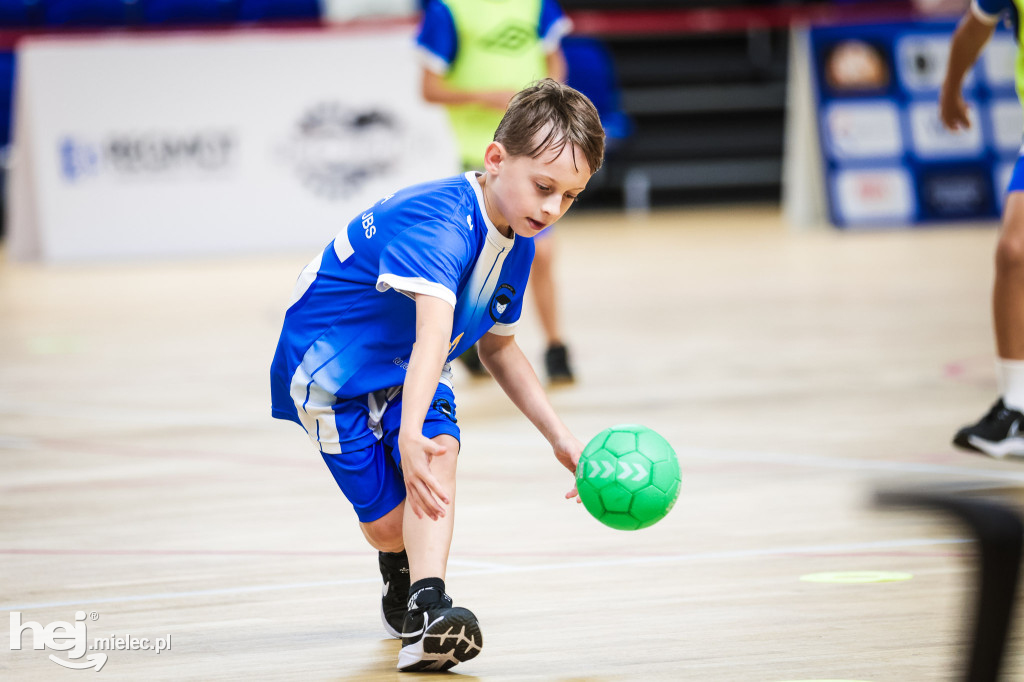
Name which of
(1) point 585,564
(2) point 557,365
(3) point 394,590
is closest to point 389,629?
(3) point 394,590

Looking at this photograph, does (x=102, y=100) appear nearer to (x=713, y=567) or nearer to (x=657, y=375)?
(x=657, y=375)

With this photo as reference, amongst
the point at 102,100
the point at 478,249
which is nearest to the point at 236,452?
the point at 478,249

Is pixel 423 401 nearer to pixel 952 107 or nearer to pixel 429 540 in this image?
pixel 429 540

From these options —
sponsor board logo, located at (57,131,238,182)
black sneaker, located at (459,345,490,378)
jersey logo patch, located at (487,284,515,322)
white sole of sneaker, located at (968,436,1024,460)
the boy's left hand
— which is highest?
jersey logo patch, located at (487,284,515,322)

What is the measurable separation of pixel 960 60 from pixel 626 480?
208 centimetres

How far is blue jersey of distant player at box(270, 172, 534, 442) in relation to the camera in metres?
2.08

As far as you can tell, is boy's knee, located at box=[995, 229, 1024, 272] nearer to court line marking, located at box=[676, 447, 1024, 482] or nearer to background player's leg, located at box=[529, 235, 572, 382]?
court line marking, located at box=[676, 447, 1024, 482]

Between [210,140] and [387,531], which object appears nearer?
[387,531]

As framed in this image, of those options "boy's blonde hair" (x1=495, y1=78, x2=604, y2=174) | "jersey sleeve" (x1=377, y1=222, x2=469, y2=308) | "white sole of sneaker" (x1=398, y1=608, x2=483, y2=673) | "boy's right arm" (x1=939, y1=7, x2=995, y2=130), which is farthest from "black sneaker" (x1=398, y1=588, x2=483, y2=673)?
"boy's right arm" (x1=939, y1=7, x2=995, y2=130)

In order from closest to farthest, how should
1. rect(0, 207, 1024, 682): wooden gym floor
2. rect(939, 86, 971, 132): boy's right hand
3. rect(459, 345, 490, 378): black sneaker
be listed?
1. rect(0, 207, 1024, 682): wooden gym floor
2. rect(939, 86, 971, 132): boy's right hand
3. rect(459, 345, 490, 378): black sneaker

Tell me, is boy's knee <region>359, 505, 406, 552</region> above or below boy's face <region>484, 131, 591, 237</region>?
below

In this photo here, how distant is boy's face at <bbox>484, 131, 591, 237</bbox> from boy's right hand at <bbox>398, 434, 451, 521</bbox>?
39cm

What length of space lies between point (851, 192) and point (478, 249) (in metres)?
8.55

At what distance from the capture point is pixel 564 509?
2.99 meters
